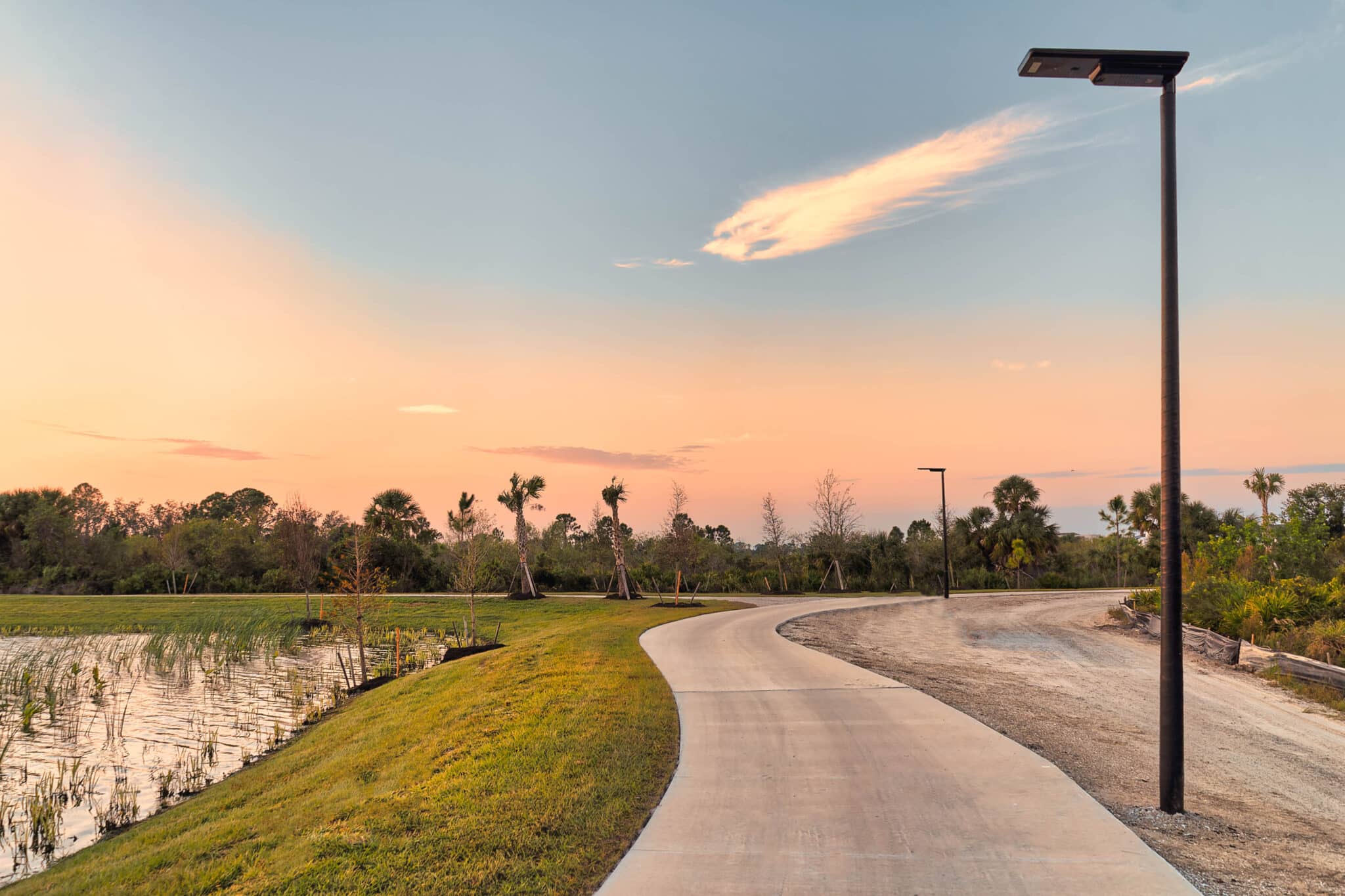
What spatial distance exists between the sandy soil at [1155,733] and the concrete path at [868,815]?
585 millimetres

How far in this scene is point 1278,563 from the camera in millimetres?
22172

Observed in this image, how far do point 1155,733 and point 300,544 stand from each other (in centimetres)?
3893

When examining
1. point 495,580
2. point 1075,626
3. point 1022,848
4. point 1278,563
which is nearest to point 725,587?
point 495,580

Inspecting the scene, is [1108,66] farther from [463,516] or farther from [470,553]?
[463,516]

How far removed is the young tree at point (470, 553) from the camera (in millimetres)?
22484

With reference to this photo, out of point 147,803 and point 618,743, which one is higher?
point 618,743

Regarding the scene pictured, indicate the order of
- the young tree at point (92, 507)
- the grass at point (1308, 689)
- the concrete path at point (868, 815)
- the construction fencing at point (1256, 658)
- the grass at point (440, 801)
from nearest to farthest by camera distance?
the concrete path at point (868, 815) → the grass at point (440, 801) → the grass at point (1308, 689) → the construction fencing at point (1256, 658) → the young tree at point (92, 507)

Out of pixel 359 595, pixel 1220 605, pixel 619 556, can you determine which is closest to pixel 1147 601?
pixel 1220 605

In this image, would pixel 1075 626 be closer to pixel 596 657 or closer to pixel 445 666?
pixel 596 657

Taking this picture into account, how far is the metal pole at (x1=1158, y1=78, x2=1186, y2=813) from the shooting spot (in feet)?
20.1

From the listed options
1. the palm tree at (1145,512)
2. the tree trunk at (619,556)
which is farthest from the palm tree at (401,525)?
the palm tree at (1145,512)

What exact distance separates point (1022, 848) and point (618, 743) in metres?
4.32

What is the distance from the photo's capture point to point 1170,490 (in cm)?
626

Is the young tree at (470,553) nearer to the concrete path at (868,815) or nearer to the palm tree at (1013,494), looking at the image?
the concrete path at (868,815)
